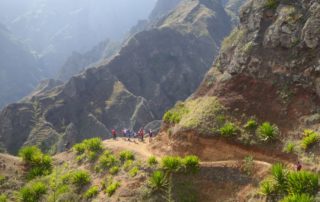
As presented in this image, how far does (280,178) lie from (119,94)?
14222 cm

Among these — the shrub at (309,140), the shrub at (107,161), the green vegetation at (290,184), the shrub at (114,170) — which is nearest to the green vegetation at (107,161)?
the shrub at (107,161)

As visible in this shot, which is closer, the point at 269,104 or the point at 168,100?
the point at 269,104

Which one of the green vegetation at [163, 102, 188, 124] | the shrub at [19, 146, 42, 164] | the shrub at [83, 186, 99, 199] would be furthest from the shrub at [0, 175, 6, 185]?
the green vegetation at [163, 102, 188, 124]

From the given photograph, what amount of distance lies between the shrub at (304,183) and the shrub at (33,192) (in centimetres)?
1725

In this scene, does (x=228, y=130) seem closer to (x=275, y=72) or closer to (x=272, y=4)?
(x=275, y=72)

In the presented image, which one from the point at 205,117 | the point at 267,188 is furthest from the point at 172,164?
the point at 267,188

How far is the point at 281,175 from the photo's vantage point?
82.1 ft

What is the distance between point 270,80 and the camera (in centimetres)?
3241

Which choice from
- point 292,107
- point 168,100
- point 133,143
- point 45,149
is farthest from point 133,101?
point 292,107

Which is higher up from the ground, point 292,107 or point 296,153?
point 292,107

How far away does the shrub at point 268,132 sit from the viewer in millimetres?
29391

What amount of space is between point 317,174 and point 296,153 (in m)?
2.67

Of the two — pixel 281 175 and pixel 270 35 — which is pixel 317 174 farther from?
pixel 270 35

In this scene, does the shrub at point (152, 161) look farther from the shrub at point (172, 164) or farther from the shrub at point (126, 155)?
the shrub at point (126, 155)
